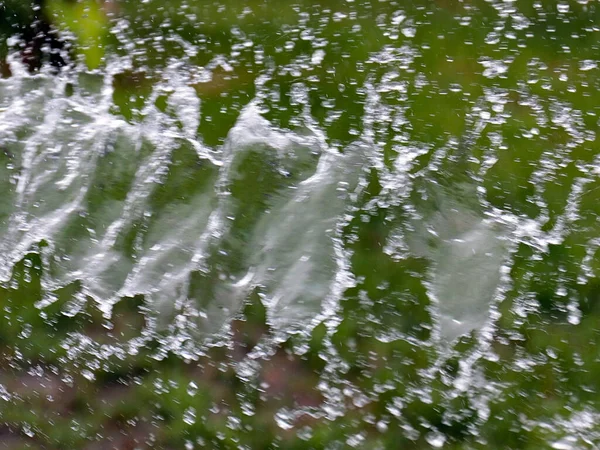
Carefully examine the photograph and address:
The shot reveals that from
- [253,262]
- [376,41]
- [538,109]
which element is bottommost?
[253,262]

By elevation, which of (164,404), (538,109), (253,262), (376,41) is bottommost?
(164,404)

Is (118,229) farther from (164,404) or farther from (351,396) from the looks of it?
(351,396)

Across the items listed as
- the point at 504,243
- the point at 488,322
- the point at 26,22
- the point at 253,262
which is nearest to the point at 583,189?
the point at 504,243

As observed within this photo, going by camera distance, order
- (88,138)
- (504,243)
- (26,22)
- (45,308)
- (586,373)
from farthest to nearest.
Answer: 1. (26,22)
2. (88,138)
3. (45,308)
4. (504,243)
5. (586,373)

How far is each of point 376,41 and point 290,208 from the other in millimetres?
437

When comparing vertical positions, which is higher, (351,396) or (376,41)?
(376,41)

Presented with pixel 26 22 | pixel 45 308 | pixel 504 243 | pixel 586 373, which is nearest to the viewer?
pixel 586 373

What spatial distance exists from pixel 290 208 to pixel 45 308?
0.56m

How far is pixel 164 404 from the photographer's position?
46.3 inches

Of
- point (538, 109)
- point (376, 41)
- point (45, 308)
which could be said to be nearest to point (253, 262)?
point (45, 308)

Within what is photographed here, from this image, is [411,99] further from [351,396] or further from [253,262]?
[351,396]

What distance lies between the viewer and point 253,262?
126 cm

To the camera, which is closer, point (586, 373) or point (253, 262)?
point (586, 373)

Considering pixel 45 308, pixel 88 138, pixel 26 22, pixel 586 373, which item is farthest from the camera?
pixel 26 22
